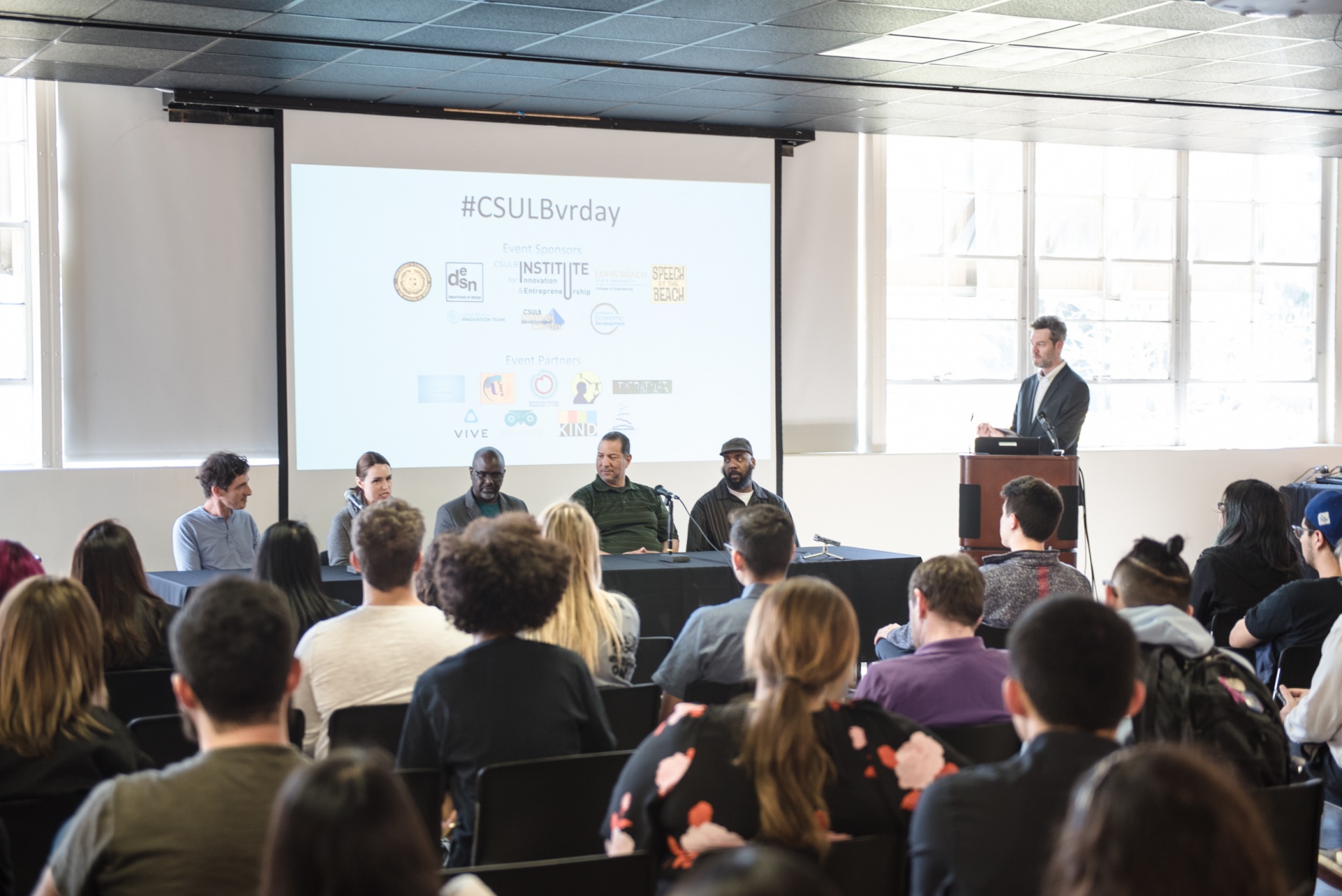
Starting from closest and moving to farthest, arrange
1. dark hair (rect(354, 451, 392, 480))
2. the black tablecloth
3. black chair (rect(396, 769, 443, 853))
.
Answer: black chair (rect(396, 769, 443, 853)), the black tablecloth, dark hair (rect(354, 451, 392, 480))

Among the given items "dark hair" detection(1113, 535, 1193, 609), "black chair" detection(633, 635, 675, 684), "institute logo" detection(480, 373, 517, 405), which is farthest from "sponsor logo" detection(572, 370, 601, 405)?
"dark hair" detection(1113, 535, 1193, 609)

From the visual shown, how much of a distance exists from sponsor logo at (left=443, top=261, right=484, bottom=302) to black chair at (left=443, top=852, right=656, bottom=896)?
5.44 m

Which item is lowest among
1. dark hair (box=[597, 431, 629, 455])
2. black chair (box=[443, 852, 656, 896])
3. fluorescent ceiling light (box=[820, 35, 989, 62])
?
black chair (box=[443, 852, 656, 896])

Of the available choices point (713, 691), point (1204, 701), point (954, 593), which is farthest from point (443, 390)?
point (1204, 701)

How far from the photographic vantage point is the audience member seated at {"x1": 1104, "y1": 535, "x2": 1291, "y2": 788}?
91.4 inches

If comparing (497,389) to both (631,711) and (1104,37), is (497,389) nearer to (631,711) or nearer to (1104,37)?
(1104,37)

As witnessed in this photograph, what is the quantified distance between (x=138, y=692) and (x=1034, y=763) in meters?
2.21

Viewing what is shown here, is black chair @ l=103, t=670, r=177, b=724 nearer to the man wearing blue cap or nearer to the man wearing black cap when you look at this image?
the man wearing blue cap

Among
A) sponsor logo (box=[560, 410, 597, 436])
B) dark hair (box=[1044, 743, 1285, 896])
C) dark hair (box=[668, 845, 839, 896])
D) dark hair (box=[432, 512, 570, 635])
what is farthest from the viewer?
sponsor logo (box=[560, 410, 597, 436])

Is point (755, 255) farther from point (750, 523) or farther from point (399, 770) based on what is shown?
point (399, 770)

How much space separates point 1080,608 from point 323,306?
5.49 meters

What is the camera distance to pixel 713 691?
3.16 metres

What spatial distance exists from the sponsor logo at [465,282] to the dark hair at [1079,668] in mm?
5475

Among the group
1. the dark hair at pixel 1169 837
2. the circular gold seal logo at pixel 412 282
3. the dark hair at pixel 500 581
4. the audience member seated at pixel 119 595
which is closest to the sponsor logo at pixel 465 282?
the circular gold seal logo at pixel 412 282
